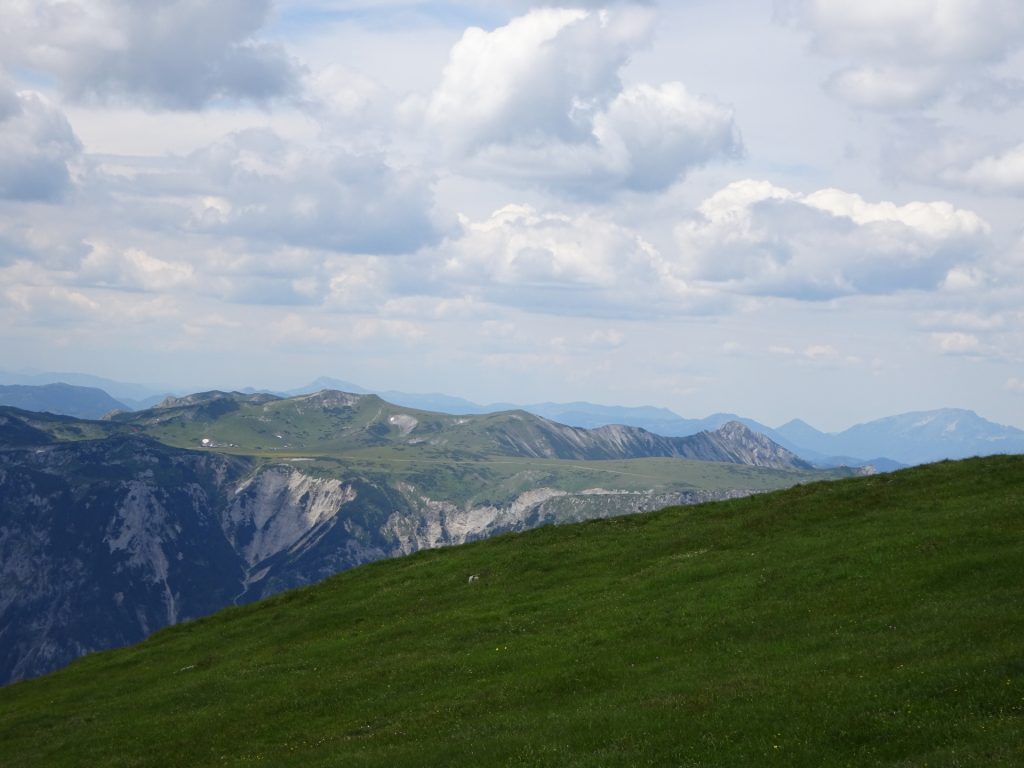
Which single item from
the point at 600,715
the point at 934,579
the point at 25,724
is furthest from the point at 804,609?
the point at 25,724

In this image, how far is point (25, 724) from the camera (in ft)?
168

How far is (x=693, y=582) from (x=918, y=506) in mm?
15710

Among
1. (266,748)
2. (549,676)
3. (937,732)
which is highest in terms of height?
(937,732)

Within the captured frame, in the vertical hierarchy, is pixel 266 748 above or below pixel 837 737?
below

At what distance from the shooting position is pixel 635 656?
40.1 metres

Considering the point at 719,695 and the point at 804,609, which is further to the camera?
the point at 804,609

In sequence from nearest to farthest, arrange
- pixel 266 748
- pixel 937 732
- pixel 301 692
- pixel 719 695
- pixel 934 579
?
1. pixel 937 732
2. pixel 719 695
3. pixel 266 748
4. pixel 934 579
5. pixel 301 692

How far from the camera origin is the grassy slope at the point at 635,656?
92.1 ft

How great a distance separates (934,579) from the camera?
41.2 meters

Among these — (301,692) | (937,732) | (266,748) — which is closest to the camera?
(937,732)

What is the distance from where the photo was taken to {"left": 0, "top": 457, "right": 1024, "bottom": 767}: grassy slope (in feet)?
92.1

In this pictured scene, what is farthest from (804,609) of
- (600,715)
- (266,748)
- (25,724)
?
(25,724)

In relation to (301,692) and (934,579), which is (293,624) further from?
(934,579)

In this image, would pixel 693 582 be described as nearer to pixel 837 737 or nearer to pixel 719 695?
pixel 719 695
